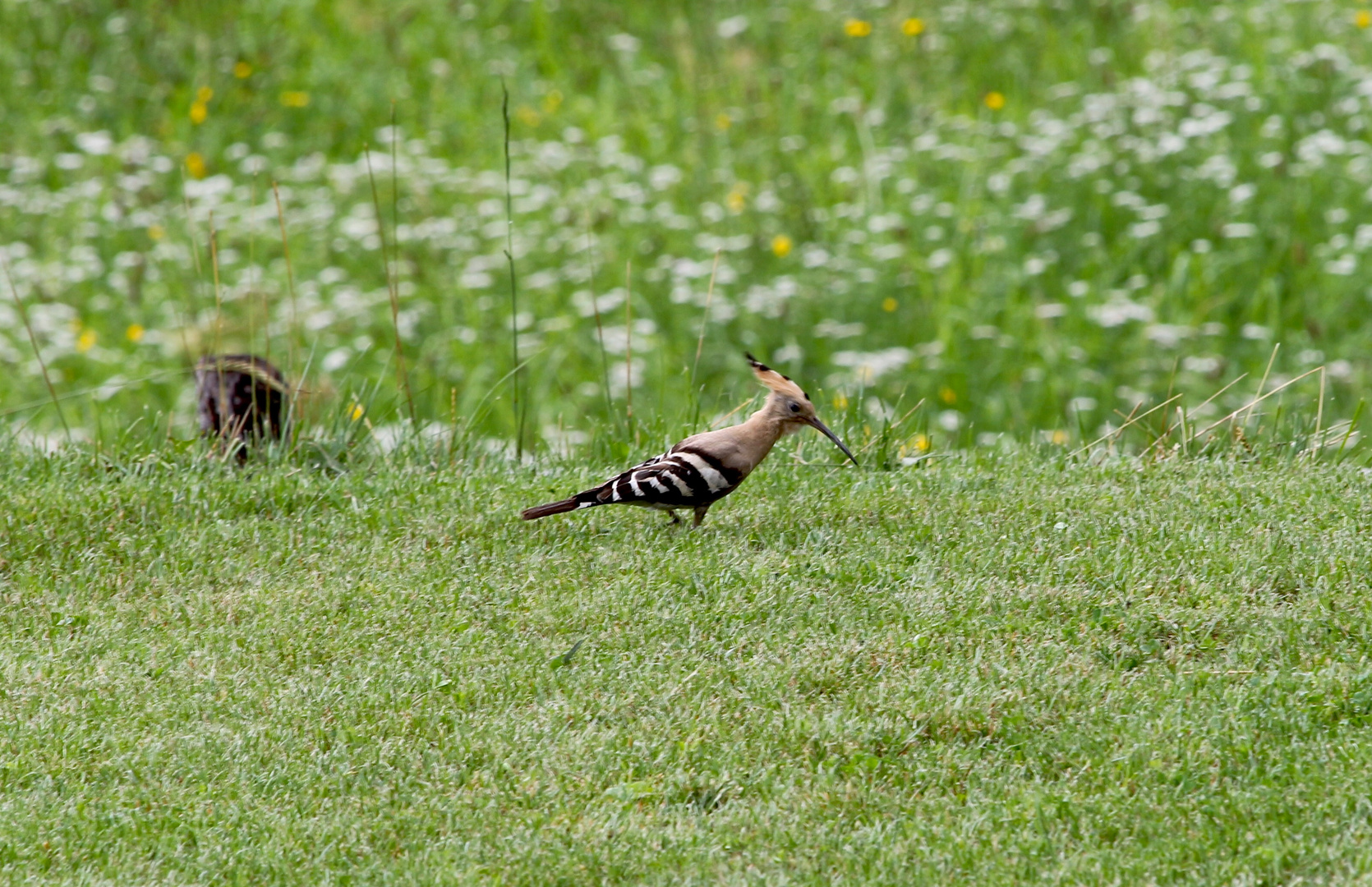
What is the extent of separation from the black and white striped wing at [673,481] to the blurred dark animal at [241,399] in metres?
2.10

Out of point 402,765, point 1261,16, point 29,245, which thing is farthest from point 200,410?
point 1261,16

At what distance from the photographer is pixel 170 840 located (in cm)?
362

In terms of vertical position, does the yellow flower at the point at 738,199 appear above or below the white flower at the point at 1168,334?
above

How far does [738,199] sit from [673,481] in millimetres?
5517

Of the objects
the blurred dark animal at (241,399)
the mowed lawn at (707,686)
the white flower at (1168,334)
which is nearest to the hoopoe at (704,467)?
the mowed lawn at (707,686)

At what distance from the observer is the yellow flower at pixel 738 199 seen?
33.5ft

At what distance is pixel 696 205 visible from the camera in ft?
34.1

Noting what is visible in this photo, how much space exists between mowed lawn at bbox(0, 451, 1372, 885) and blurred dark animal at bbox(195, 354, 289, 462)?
2.44ft

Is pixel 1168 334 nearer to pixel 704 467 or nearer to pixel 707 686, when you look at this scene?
pixel 704 467

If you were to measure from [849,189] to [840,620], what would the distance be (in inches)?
249

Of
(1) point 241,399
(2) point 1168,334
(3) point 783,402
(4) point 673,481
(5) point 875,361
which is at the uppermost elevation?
(3) point 783,402

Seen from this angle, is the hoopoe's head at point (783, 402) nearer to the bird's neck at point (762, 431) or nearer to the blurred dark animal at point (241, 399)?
the bird's neck at point (762, 431)

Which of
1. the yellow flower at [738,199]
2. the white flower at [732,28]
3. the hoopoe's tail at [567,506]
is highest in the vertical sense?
the white flower at [732,28]

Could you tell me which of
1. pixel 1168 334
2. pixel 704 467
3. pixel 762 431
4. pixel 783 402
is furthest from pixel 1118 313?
pixel 704 467
